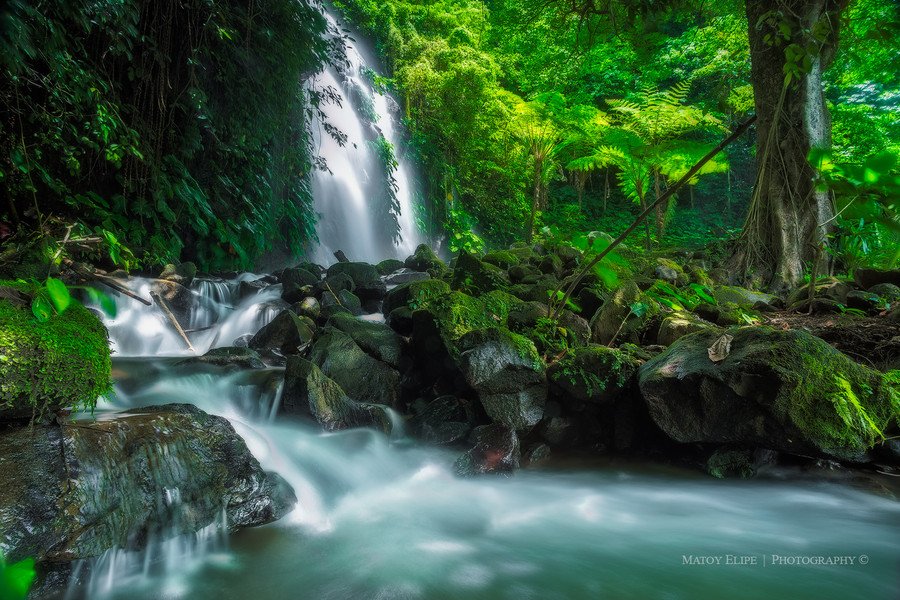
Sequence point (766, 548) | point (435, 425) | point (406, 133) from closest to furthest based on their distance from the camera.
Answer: point (766, 548) → point (435, 425) → point (406, 133)

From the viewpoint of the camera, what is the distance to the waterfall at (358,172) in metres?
10.5

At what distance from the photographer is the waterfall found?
412 inches

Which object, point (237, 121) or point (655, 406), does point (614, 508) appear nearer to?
point (655, 406)

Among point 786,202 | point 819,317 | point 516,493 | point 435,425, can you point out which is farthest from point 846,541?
point 786,202

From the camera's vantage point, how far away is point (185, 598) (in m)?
2.15

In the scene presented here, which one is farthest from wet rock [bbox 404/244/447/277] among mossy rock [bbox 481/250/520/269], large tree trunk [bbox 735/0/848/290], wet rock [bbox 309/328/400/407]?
large tree trunk [bbox 735/0/848/290]

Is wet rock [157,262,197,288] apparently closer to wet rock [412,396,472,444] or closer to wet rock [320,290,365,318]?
wet rock [320,290,365,318]

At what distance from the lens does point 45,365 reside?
214cm

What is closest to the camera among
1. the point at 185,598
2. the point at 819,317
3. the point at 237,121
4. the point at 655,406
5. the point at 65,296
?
the point at 65,296

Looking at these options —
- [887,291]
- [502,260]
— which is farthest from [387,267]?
[887,291]

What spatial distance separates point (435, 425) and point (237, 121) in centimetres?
515

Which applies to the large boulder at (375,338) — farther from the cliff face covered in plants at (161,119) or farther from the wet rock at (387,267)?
the wet rock at (387,267)

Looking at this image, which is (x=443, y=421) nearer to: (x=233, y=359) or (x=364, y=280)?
(x=233, y=359)

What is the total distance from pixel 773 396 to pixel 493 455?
1.79 m
